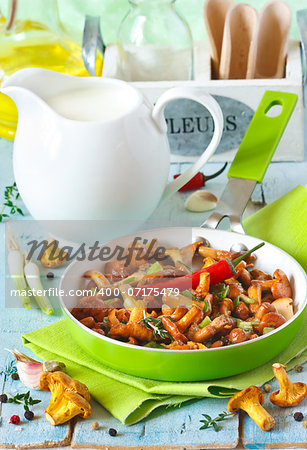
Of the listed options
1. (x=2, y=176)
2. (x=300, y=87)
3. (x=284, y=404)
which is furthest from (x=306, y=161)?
(x=284, y=404)

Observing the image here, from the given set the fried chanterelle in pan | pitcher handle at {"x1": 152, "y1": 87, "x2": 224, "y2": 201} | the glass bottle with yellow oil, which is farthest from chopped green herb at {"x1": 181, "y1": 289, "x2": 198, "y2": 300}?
the glass bottle with yellow oil

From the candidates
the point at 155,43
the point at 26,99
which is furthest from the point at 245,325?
the point at 155,43

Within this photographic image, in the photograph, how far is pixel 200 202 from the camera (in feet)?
4.93

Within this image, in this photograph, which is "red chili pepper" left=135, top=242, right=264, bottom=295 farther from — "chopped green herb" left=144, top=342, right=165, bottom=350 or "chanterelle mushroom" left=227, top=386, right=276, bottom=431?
"chanterelle mushroom" left=227, top=386, right=276, bottom=431

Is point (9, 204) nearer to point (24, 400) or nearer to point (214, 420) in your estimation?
point (24, 400)

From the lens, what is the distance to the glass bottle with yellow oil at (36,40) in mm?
1919

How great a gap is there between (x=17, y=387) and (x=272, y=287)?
15.7 inches

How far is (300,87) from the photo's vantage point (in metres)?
1.60

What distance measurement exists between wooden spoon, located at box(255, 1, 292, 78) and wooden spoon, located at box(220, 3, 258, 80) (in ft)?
0.08

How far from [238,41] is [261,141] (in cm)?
44

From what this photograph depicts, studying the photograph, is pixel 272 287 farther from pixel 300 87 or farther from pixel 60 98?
pixel 300 87

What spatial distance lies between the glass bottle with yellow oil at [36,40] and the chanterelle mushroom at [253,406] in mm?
1170

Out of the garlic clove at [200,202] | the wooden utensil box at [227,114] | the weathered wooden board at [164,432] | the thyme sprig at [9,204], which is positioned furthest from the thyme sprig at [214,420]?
the wooden utensil box at [227,114]

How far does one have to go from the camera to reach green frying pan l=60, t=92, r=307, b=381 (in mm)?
976
